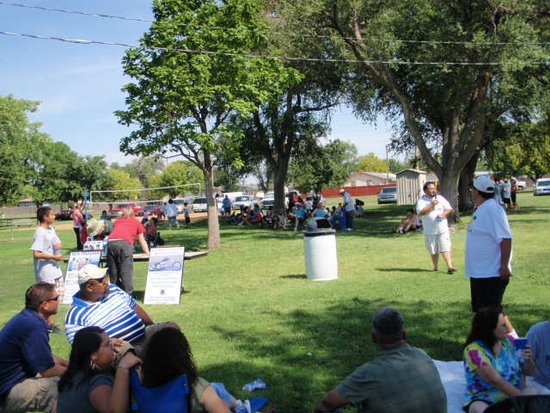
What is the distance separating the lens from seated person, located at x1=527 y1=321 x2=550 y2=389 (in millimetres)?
4383

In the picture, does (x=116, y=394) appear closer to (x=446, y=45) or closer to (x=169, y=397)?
(x=169, y=397)

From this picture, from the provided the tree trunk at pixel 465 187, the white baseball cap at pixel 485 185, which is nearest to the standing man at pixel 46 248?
the white baseball cap at pixel 485 185

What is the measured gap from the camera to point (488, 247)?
589 centimetres

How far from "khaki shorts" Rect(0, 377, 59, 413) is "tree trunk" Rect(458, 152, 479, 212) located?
104 ft

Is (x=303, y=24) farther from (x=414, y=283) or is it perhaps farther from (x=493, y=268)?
(x=493, y=268)

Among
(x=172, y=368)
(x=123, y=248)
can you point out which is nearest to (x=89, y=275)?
(x=172, y=368)

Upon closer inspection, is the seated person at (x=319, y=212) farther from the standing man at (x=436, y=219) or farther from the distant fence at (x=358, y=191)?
the distant fence at (x=358, y=191)

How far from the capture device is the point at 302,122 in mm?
31875

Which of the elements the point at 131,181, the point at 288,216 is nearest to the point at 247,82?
the point at 288,216

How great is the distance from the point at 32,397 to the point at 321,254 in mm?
7753

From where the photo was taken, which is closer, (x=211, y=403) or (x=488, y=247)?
(x=211, y=403)

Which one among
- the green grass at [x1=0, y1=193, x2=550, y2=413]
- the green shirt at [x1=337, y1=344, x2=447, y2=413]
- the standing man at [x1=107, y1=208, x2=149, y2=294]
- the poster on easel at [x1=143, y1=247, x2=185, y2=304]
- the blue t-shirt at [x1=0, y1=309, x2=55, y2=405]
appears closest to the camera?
the green shirt at [x1=337, y1=344, x2=447, y2=413]

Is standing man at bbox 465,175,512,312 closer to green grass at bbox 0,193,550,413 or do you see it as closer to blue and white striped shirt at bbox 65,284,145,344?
green grass at bbox 0,193,550,413

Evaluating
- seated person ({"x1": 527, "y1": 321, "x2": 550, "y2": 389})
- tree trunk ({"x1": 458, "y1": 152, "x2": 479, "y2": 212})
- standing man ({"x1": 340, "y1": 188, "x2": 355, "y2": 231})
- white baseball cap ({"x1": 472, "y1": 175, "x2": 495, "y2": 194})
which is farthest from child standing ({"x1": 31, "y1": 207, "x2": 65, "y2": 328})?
tree trunk ({"x1": 458, "y1": 152, "x2": 479, "y2": 212})
